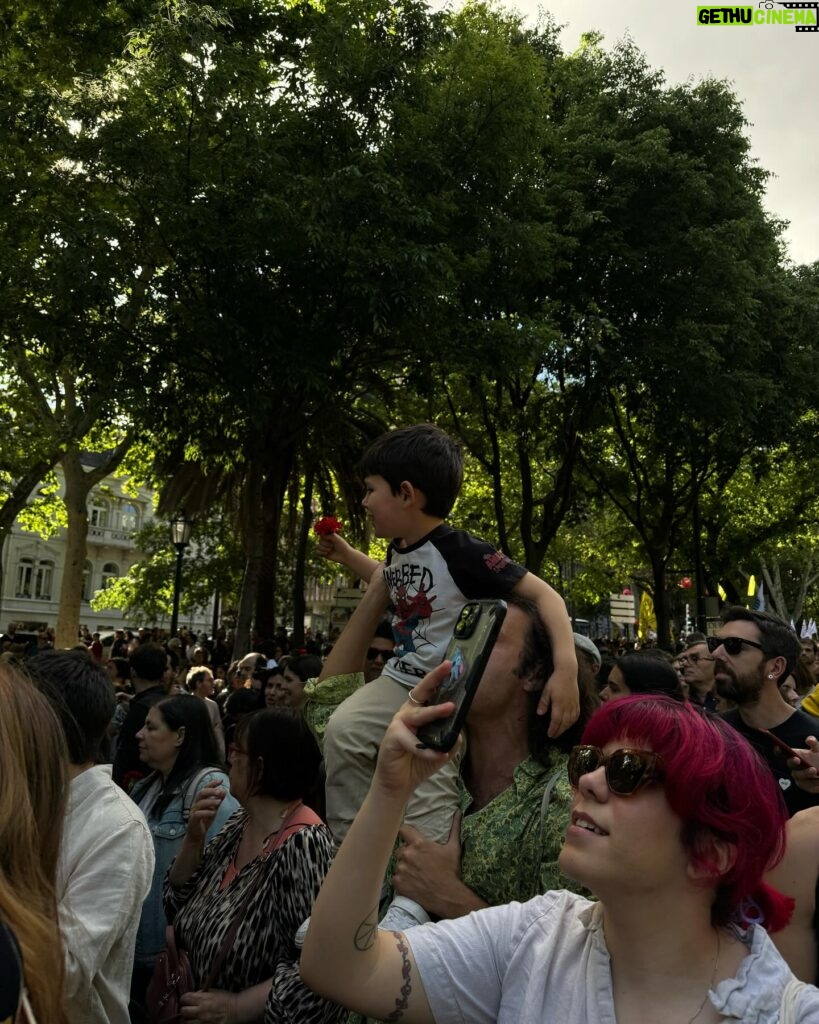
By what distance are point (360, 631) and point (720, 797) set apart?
1748mm

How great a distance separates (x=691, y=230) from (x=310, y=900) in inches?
675

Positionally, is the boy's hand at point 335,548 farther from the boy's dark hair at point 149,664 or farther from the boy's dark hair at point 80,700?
the boy's dark hair at point 149,664

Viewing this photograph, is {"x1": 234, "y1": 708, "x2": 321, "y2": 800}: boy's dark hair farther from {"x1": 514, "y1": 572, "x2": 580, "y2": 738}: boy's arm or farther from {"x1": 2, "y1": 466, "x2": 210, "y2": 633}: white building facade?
{"x1": 2, "y1": 466, "x2": 210, "y2": 633}: white building facade

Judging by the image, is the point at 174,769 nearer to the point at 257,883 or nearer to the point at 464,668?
the point at 257,883

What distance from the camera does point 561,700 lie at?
8.84 ft

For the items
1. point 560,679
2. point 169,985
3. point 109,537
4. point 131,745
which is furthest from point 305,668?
point 109,537

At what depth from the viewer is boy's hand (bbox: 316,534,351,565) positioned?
3.79m

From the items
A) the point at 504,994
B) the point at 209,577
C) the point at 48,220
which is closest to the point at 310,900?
the point at 504,994

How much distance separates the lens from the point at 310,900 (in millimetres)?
3496

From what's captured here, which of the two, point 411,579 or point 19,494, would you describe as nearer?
point 411,579

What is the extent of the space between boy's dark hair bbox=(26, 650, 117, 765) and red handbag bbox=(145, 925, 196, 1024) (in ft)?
2.79

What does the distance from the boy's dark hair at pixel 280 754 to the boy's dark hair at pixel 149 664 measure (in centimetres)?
395

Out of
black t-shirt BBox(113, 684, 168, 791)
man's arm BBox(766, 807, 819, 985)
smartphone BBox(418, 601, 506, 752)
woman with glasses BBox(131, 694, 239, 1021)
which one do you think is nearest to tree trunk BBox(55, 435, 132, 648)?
black t-shirt BBox(113, 684, 168, 791)

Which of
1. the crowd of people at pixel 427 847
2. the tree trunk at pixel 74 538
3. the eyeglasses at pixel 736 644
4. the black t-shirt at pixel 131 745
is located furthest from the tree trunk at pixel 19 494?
the eyeglasses at pixel 736 644
